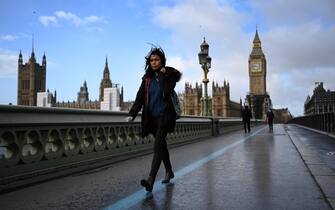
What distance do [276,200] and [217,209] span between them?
90 cm

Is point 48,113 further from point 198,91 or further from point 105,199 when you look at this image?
point 198,91

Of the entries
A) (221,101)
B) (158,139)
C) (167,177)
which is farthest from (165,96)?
(221,101)

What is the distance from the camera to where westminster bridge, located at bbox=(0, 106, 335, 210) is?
202 inches

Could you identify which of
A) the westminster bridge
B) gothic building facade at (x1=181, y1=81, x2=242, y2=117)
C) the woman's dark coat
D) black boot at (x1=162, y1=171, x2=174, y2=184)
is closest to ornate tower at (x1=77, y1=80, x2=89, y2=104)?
gothic building facade at (x1=181, y1=81, x2=242, y2=117)

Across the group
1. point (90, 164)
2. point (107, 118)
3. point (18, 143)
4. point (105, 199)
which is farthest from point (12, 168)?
point (107, 118)

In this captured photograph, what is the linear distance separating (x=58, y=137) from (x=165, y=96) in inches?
113

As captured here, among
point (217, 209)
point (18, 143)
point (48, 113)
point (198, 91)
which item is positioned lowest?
point (217, 209)

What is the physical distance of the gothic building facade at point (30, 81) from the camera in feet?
488

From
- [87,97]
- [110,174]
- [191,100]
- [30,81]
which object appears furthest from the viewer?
[87,97]

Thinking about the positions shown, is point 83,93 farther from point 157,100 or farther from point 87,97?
point 157,100

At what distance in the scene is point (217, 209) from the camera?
468 cm

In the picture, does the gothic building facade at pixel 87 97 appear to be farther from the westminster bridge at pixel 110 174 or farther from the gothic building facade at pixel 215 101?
the westminster bridge at pixel 110 174

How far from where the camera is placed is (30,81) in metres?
151

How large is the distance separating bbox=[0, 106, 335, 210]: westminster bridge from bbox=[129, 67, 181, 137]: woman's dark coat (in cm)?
93
